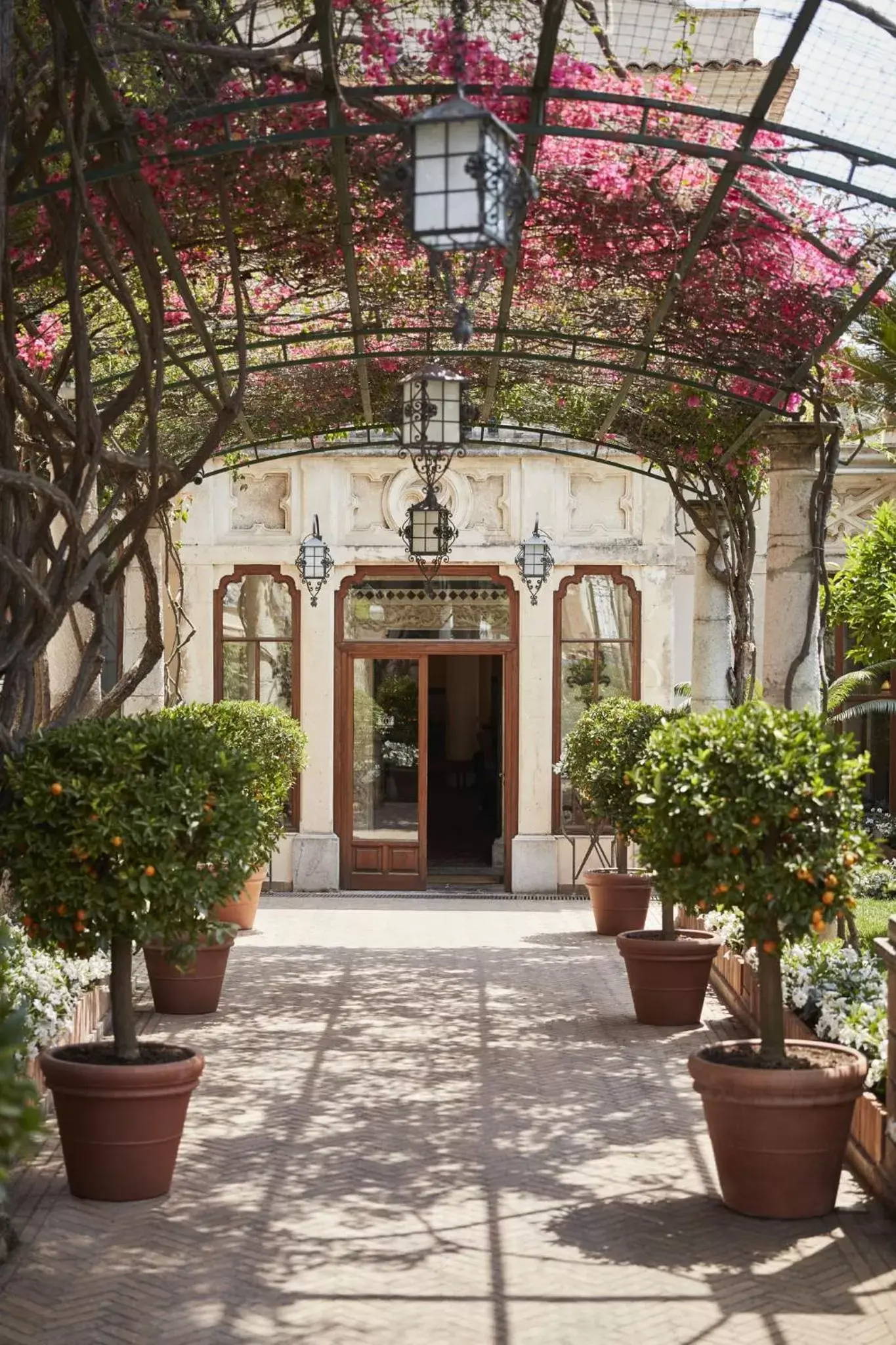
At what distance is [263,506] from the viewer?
61.1 feet

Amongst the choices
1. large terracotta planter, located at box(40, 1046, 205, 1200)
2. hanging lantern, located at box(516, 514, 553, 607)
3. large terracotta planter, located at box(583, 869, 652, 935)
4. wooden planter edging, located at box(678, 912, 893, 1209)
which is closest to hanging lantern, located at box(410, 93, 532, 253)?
large terracotta planter, located at box(40, 1046, 205, 1200)

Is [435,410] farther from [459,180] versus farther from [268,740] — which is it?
[459,180]

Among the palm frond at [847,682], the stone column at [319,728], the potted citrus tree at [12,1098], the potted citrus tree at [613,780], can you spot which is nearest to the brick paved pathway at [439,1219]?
the potted citrus tree at [613,780]

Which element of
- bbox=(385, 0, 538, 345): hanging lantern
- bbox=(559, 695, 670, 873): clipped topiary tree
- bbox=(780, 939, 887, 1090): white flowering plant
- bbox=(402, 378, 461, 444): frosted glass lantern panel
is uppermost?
bbox=(402, 378, 461, 444): frosted glass lantern panel

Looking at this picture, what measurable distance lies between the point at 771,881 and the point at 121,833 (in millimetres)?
2362

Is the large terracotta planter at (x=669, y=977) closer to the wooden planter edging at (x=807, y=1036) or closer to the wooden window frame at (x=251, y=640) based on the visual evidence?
the wooden planter edging at (x=807, y=1036)

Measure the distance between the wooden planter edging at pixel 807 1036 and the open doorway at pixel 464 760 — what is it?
7683 mm

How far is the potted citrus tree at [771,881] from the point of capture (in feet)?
20.8

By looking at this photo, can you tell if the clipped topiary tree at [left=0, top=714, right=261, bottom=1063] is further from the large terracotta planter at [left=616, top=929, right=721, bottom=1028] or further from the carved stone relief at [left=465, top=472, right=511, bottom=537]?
the carved stone relief at [left=465, top=472, right=511, bottom=537]

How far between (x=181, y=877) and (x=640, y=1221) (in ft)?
6.90

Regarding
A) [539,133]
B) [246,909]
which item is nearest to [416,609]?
[246,909]

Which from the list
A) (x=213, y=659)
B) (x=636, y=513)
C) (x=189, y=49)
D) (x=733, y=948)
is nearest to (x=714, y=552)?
(x=733, y=948)

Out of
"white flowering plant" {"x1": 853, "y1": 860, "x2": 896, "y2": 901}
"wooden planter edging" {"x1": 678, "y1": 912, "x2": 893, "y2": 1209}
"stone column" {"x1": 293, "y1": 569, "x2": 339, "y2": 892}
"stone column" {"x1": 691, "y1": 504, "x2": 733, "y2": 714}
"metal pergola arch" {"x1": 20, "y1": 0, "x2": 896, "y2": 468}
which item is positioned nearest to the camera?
"metal pergola arch" {"x1": 20, "y1": 0, "x2": 896, "y2": 468}

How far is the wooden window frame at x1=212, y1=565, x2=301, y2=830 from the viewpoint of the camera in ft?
60.5
